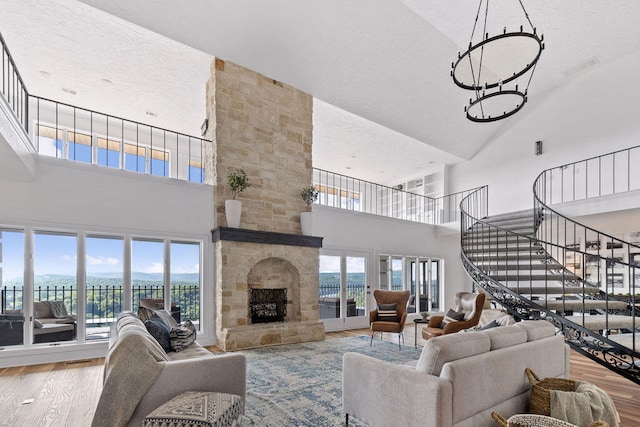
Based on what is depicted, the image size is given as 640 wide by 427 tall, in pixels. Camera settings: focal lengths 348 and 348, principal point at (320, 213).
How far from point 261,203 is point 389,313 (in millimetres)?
3161

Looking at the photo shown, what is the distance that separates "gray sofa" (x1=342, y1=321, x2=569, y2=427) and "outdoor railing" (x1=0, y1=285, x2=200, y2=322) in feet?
13.5

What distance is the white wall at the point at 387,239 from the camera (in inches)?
316

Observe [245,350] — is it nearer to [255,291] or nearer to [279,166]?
[255,291]

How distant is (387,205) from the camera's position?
13.8 meters

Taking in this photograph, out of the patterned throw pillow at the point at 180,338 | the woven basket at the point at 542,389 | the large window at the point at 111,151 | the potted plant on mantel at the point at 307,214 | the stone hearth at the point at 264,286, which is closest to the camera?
the woven basket at the point at 542,389

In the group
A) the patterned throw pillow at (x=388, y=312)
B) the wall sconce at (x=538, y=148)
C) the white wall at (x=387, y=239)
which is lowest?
the patterned throw pillow at (x=388, y=312)

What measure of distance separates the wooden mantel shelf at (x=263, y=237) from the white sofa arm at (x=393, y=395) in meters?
3.65

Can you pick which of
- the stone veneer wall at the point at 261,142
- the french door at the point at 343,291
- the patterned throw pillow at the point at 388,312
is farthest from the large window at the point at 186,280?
the patterned throw pillow at the point at 388,312

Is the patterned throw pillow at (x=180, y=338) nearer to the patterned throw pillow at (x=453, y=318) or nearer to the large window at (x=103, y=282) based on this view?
the large window at (x=103, y=282)

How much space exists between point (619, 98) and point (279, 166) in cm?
767

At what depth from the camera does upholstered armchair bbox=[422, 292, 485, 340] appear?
17.7ft

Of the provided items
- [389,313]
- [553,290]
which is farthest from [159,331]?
[553,290]

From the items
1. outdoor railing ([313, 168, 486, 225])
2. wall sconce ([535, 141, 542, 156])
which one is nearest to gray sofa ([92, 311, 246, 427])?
outdoor railing ([313, 168, 486, 225])

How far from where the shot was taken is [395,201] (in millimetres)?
13453
